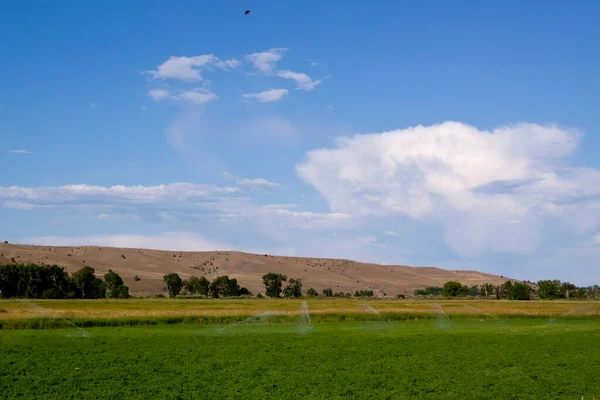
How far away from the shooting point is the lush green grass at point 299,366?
2653 centimetres

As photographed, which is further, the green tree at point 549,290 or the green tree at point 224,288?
the green tree at point 549,290

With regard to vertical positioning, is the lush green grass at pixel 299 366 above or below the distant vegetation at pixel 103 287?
A: below

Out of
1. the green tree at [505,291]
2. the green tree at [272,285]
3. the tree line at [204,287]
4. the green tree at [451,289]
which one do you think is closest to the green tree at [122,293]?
the tree line at [204,287]

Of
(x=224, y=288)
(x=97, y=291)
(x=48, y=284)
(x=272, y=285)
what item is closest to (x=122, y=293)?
(x=97, y=291)

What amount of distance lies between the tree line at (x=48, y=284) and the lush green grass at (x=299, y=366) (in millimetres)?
80822

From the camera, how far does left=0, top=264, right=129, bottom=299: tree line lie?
122000 mm

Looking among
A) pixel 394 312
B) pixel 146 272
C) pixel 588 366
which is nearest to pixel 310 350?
pixel 588 366

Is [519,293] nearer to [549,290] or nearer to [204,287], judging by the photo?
[549,290]

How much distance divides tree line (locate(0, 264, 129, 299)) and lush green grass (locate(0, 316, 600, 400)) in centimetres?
8082

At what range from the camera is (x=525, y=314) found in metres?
81.8

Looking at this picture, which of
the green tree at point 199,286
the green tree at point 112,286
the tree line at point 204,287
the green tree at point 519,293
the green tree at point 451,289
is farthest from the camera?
the green tree at point 451,289

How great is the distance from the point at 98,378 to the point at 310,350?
1435 centimetres

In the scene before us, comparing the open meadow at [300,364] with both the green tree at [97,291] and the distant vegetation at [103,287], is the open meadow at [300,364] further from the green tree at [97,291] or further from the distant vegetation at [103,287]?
the green tree at [97,291]

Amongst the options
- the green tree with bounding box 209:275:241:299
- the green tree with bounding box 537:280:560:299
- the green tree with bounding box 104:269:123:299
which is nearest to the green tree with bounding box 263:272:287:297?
the green tree with bounding box 209:275:241:299
